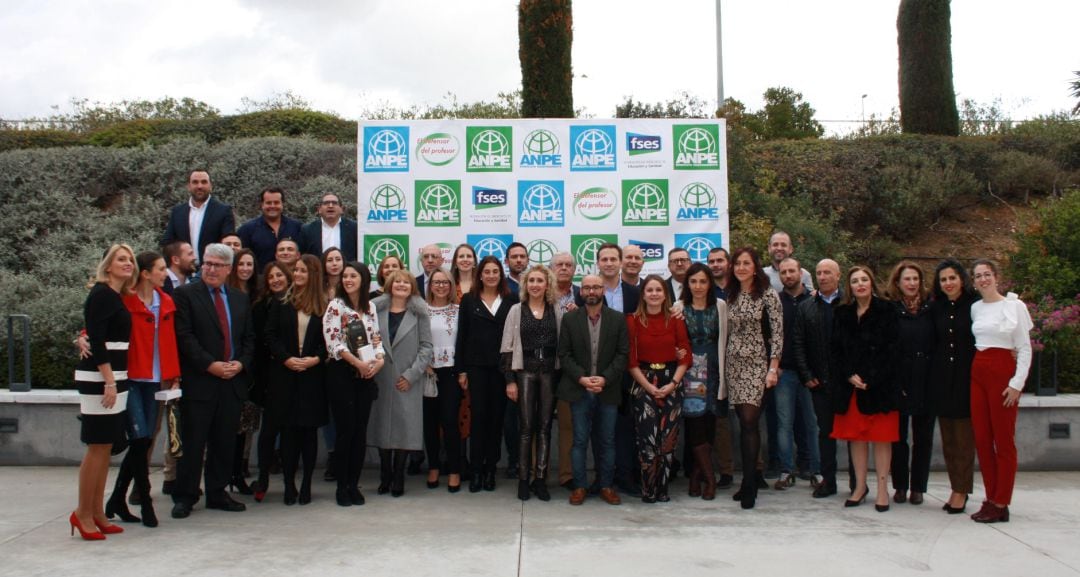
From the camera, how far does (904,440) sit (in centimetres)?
668

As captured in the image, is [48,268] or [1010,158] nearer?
[48,268]

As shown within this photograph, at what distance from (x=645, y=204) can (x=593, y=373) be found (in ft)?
8.46

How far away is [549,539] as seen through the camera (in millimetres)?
5609

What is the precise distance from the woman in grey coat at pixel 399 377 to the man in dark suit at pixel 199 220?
2023mm

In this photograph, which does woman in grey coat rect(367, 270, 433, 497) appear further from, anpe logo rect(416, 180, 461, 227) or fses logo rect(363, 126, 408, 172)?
fses logo rect(363, 126, 408, 172)

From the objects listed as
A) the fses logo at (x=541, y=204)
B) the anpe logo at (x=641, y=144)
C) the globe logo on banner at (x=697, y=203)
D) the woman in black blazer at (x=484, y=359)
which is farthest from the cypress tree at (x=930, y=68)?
the woman in black blazer at (x=484, y=359)

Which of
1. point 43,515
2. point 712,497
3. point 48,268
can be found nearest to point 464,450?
point 712,497

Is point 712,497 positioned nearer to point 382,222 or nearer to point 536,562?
point 536,562

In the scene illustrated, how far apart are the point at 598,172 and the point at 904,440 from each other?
382 cm

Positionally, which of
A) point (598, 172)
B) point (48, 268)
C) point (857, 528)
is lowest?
point (857, 528)

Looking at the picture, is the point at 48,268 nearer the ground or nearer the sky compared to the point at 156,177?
nearer the ground

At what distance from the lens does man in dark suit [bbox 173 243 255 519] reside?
617 cm

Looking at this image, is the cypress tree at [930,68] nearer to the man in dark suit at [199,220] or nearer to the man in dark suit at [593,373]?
the man in dark suit at [593,373]

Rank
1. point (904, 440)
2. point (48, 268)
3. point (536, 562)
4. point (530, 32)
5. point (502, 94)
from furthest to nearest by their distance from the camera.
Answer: point (502, 94)
point (530, 32)
point (48, 268)
point (904, 440)
point (536, 562)
